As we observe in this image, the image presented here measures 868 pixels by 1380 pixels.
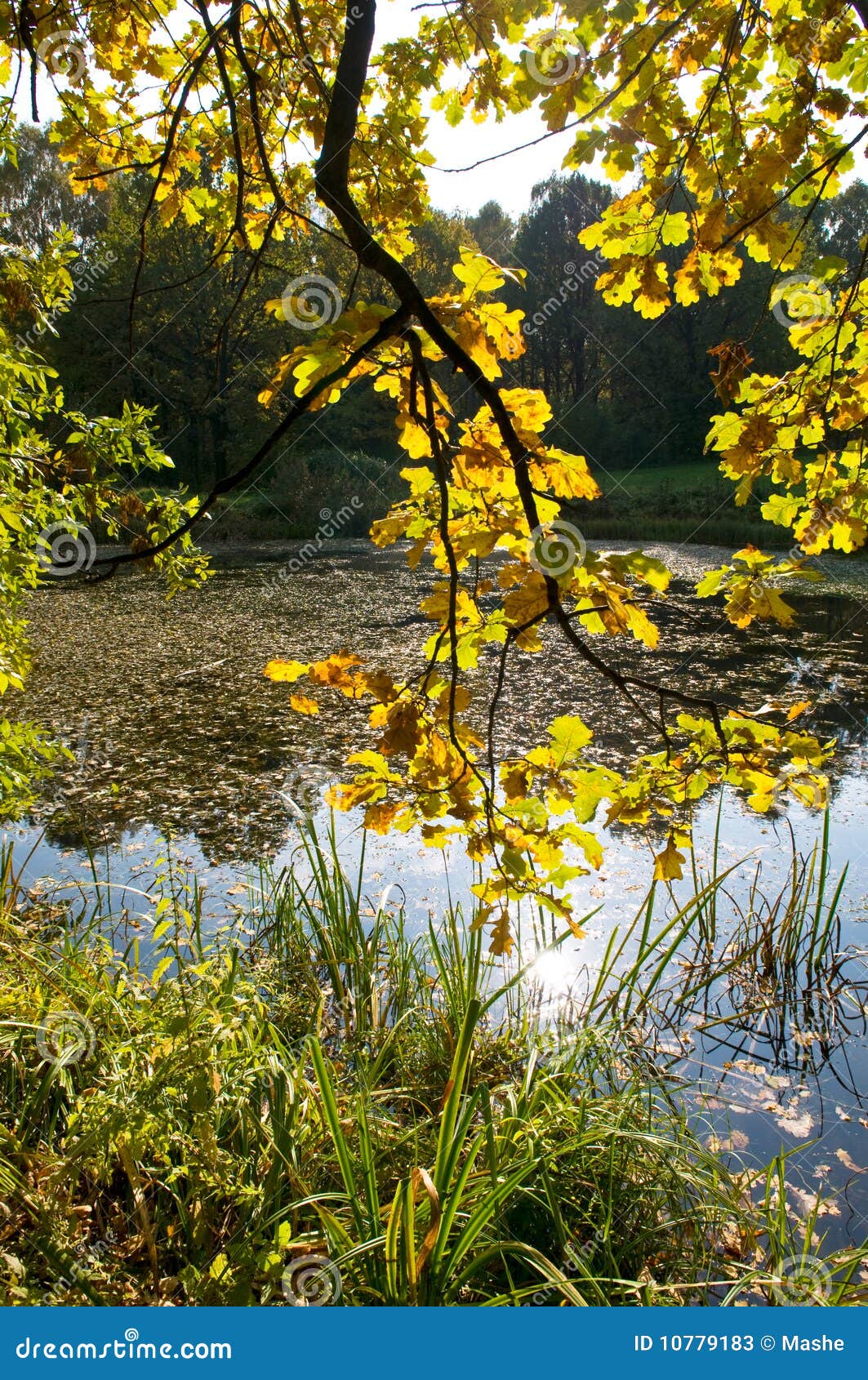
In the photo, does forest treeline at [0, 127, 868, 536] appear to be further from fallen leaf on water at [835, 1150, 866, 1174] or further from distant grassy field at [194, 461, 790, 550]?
fallen leaf on water at [835, 1150, 866, 1174]

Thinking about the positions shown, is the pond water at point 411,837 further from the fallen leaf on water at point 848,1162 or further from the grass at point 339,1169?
the grass at point 339,1169

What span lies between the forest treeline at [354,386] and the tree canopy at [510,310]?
45.9 ft

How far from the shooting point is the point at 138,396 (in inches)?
825

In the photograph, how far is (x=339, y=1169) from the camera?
1.73 metres

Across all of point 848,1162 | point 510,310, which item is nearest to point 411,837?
point 848,1162

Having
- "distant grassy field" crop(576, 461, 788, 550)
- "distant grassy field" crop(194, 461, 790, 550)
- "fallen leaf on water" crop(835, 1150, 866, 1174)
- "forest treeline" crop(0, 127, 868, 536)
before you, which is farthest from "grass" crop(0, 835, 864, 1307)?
"forest treeline" crop(0, 127, 868, 536)

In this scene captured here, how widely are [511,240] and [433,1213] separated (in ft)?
96.0

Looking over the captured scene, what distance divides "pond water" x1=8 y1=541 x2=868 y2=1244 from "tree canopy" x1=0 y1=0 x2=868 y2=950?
0.25 metres

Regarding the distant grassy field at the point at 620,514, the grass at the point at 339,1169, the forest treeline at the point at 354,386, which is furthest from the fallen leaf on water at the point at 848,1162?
the forest treeline at the point at 354,386

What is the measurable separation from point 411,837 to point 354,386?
16.1 m

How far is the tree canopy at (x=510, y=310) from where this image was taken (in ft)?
3.56

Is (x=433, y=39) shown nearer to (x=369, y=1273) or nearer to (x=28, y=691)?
(x=369, y=1273)

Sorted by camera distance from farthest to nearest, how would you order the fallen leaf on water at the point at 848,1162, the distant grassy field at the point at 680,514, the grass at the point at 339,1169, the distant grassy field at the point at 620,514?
the distant grassy field at the point at 620,514
the distant grassy field at the point at 680,514
the fallen leaf on water at the point at 848,1162
the grass at the point at 339,1169

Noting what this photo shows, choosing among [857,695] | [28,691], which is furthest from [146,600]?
[857,695]
